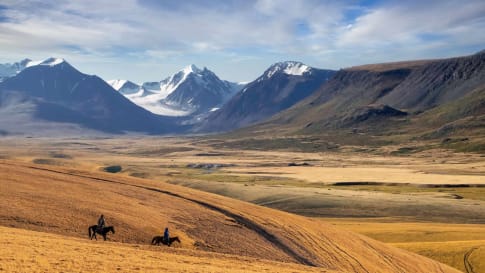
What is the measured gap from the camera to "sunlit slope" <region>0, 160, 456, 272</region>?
40.8 m

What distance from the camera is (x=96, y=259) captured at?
2977 centimetres

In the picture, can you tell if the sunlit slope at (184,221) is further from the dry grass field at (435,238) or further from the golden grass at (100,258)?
the dry grass field at (435,238)

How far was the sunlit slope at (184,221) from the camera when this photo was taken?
40812 millimetres

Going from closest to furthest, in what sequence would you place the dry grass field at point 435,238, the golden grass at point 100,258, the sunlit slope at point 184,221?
the golden grass at point 100,258
the sunlit slope at point 184,221
the dry grass field at point 435,238

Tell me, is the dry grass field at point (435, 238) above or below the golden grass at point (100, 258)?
below

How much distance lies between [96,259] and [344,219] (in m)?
69.6

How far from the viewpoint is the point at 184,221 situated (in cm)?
4600

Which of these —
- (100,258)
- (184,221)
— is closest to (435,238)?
(184,221)

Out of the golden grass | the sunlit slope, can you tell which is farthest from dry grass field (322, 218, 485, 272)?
the golden grass

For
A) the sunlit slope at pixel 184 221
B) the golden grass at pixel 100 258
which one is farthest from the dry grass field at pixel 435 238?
the golden grass at pixel 100 258

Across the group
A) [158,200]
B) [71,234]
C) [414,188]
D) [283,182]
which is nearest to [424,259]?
[158,200]

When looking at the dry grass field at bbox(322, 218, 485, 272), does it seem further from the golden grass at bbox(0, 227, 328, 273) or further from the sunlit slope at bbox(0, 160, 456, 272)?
the golden grass at bbox(0, 227, 328, 273)

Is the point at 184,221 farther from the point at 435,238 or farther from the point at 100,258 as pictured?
the point at 435,238

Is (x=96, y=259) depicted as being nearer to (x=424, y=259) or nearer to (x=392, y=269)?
(x=392, y=269)
